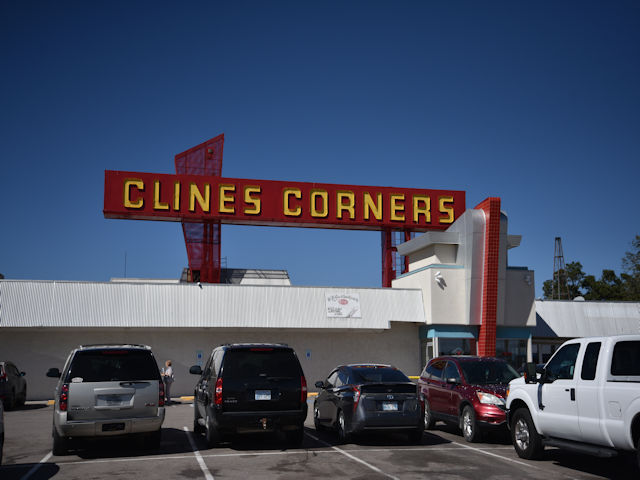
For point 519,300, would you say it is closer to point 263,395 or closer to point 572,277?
point 263,395

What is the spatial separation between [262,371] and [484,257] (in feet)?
64.9

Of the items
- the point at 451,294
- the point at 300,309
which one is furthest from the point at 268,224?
the point at 451,294

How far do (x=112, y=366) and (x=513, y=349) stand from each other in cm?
2345

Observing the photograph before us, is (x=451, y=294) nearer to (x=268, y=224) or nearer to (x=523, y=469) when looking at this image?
(x=268, y=224)

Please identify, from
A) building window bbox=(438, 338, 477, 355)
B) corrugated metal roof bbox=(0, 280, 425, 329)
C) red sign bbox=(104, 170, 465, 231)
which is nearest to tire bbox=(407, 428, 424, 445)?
corrugated metal roof bbox=(0, 280, 425, 329)

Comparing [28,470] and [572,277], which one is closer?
[28,470]

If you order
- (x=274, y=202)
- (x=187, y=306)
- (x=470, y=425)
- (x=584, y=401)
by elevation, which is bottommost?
(x=470, y=425)

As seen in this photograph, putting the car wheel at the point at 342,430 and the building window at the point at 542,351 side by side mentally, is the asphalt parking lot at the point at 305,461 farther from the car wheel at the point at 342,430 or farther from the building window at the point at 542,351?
the building window at the point at 542,351

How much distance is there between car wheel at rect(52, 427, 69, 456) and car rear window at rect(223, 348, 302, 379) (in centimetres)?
313

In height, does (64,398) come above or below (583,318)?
below

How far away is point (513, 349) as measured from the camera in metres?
31.0

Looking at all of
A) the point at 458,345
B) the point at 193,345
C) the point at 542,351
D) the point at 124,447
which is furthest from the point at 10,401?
the point at 542,351

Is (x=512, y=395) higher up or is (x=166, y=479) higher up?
(x=512, y=395)

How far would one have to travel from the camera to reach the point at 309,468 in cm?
1045
